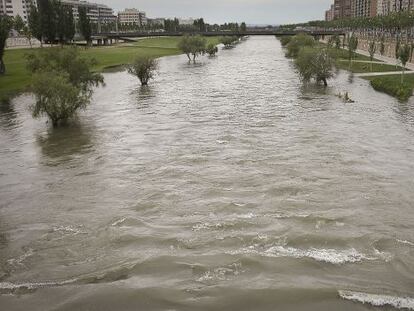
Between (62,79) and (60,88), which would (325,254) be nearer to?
(60,88)

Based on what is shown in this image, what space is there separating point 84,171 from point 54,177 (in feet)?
6.00

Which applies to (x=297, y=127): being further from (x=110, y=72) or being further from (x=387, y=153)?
(x=110, y=72)

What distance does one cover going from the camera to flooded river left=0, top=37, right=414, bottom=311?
15797mm

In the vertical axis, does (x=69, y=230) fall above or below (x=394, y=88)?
below

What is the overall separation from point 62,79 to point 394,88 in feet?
117

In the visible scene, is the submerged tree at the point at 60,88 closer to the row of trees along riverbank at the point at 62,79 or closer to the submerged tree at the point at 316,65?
the row of trees along riverbank at the point at 62,79

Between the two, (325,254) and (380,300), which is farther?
(325,254)

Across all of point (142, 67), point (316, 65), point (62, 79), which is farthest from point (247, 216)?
point (142, 67)

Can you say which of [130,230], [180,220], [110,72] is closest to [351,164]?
[180,220]

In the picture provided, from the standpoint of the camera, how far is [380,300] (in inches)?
582

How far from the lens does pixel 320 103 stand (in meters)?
49.8

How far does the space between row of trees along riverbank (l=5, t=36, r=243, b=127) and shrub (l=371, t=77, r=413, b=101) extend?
30366 mm

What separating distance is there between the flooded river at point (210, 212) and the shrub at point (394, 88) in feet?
26.4

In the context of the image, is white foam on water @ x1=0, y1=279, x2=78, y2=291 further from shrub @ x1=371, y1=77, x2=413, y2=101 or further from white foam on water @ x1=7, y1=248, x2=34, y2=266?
shrub @ x1=371, y1=77, x2=413, y2=101
